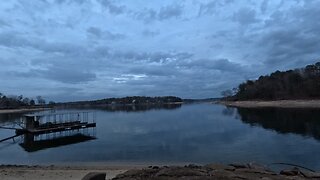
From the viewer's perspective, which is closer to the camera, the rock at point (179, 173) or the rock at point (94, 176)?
the rock at point (94, 176)

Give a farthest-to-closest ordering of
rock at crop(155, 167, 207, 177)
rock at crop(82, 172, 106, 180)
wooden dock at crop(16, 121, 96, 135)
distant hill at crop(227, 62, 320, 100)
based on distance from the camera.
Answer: distant hill at crop(227, 62, 320, 100) < wooden dock at crop(16, 121, 96, 135) < rock at crop(155, 167, 207, 177) < rock at crop(82, 172, 106, 180)

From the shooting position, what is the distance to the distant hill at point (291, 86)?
458 ft

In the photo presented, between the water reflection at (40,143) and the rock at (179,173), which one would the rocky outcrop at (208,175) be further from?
the water reflection at (40,143)

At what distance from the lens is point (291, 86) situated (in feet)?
506

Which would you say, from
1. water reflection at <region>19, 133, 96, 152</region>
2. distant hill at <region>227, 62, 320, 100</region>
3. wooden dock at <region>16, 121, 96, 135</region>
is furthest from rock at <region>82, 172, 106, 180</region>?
distant hill at <region>227, 62, 320, 100</region>

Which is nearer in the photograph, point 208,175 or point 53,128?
point 208,175

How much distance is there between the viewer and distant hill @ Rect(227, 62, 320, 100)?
13965 cm

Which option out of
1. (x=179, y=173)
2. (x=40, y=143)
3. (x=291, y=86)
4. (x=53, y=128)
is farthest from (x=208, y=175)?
(x=291, y=86)

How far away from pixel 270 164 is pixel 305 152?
23.8 feet

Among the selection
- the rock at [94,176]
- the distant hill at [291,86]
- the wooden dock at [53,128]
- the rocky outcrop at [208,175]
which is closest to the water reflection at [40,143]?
the wooden dock at [53,128]

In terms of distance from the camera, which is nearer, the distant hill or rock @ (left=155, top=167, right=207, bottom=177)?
rock @ (left=155, top=167, right=207, bottom=177)

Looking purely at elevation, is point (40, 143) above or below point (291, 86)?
below

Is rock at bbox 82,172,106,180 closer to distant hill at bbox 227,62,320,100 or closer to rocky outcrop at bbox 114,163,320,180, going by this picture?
rocky outcrop at bbox 114,163,320,180

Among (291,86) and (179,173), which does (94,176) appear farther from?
(291,86)
